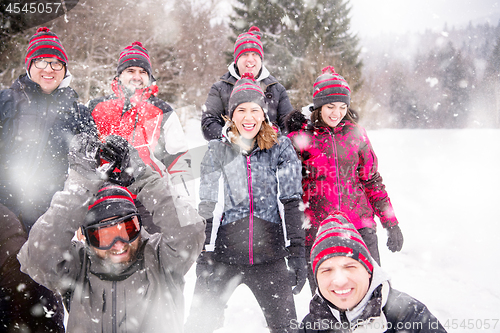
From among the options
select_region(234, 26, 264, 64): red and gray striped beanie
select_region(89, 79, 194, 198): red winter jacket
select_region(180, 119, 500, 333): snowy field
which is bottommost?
select_region(180, 119, 500, 333): snowy field

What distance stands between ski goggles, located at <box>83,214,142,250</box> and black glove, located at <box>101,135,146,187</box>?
0.68 ft

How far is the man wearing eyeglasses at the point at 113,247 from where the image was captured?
1646mm

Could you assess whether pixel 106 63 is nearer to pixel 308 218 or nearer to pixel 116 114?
pixel 116 114

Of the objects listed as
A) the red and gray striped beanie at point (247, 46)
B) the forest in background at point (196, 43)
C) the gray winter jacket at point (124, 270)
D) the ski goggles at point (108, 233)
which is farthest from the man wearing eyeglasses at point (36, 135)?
the forest in background at point (196, 43)

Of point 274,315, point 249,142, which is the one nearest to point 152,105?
point 249,142

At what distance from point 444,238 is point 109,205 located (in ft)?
16.9

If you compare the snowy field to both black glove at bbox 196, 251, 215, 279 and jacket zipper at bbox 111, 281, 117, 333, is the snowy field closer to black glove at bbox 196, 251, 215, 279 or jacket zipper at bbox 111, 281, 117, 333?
black glove at bbox 196, 251, 215, 279

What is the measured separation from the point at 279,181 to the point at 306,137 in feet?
2.08

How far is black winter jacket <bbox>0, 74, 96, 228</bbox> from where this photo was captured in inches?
98.3

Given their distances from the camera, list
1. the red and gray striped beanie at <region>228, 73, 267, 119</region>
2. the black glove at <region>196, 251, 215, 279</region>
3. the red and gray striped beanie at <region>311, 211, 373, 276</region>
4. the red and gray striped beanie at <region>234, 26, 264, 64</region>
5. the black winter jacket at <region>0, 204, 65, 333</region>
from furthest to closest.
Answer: the red and gray striped beanie at <region>234, 26, 264, 64</region> → the red and gray striped beanie at <region>228, 73, 267, 119</region> → the black glove at <region>196, 251, 215, 279</region> → the black winter jacket at <region>0, 204, 65, 333</region> → the red and gray striped beanie at <region>311, 211, 373, 276</region>

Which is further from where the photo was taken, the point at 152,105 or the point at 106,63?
the point at 106,63

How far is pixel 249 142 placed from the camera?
7.99ft

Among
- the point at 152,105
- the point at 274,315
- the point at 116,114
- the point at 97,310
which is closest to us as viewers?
the point at 97,310

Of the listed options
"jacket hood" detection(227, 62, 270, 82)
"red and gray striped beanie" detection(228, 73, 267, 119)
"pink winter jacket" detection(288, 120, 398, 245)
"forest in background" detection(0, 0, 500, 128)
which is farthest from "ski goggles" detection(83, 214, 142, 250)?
"forest in background" detection(0, 0, 500, 128)
